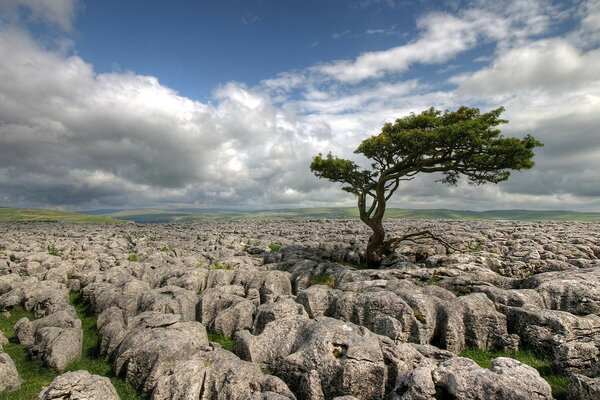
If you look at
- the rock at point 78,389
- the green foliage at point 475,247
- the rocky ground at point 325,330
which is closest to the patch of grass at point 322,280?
the rocky ground at point 325,330

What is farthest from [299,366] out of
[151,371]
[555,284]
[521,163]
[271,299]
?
[521,163]

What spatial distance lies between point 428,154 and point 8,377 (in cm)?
4619

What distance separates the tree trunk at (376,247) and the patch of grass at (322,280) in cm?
1151

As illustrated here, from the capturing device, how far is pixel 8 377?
1983cm

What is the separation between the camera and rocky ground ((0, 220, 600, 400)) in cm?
1644

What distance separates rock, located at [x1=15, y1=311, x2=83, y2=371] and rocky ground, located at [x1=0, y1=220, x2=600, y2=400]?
0.09 meters

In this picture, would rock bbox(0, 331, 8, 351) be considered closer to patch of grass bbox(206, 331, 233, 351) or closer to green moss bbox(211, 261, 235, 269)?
patch of grass bbox(206, 331, 233, 351)

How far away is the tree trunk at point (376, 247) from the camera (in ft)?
Answer: 161

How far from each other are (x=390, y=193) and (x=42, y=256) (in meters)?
53.1

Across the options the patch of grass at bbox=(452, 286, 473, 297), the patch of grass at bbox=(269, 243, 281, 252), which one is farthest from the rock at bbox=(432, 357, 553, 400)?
the patch of grass at bbox=(269, 243, 281, 252)

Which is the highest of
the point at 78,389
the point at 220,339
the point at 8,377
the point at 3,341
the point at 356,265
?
the point at 78,389

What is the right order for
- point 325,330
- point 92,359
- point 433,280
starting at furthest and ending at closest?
1. point 433,280
2. point 92,359
3. point 325,330

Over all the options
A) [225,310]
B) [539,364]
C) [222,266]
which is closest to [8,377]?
[225,310]

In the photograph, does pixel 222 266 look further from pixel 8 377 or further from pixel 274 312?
pixel 8 377
